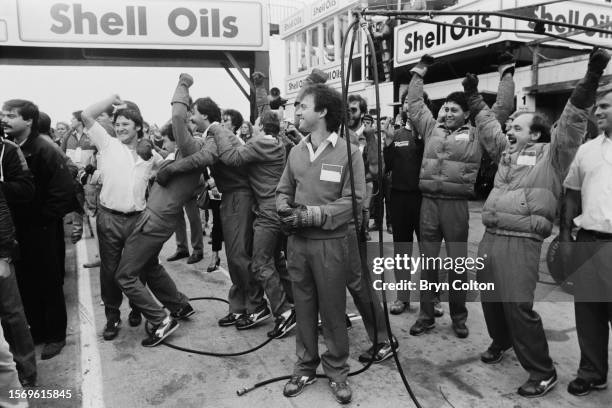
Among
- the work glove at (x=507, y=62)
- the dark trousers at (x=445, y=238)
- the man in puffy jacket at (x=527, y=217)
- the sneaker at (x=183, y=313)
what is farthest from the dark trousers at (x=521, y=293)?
the sneaker at (x=183, y=313)

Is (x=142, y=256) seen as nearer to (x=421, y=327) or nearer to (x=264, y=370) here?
(x=264, y=370)

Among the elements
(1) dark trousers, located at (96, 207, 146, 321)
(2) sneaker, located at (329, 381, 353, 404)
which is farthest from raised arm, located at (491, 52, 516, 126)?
(1) dark trousers, located at (96, 207, 146, 321)

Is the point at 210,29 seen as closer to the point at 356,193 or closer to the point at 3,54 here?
the point at 3,54

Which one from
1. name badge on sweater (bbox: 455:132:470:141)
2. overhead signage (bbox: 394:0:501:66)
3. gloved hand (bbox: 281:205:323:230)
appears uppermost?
overhead signage (bbox: 394:0:501:66)

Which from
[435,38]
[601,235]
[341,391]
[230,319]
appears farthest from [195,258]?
[435,38]

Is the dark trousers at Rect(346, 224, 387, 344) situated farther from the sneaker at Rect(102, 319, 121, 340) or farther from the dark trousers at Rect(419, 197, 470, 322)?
the sneaker at Rect(102, 319, 121, 340)

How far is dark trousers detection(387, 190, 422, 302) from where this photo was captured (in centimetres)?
412

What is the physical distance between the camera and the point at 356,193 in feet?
9.52

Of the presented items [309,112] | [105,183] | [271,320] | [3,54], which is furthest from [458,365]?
[3,54]

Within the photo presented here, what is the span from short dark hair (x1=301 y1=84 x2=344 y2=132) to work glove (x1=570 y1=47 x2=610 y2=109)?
138 centimetres

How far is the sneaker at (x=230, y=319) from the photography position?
4.11m

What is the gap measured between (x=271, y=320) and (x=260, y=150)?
1553mm

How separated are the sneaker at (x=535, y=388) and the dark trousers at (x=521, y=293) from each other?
0.03 m

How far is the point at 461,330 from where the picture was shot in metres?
3.77
